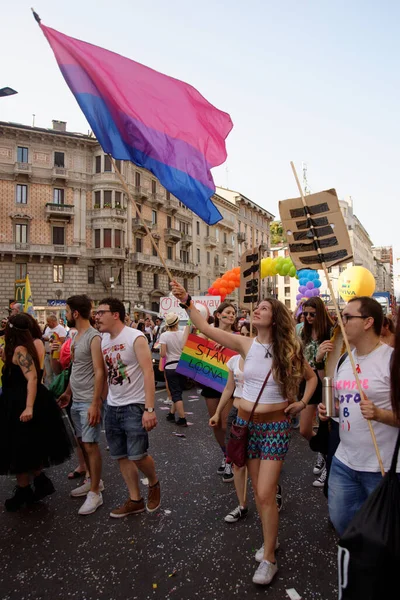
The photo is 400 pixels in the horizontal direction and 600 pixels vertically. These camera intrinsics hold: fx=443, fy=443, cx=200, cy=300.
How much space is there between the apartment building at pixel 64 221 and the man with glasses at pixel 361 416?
37382 millimetres

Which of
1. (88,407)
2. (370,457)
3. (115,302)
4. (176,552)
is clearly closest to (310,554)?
(176,552)

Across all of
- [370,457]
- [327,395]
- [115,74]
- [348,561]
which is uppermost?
[115,74]

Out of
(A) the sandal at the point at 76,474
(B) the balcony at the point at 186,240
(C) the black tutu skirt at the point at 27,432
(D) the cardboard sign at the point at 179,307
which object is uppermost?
(B) the balcony at the point at 186,240

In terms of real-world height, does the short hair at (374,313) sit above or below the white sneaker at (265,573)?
above

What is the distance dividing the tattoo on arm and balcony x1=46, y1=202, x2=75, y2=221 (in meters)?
39.1

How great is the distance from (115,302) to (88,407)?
1.09 m

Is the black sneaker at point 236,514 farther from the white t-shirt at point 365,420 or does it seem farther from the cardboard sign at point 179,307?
the cardboard sign at point 179,307

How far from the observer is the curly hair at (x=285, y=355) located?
3.29 meters

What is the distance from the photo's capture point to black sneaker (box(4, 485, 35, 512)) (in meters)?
4.27

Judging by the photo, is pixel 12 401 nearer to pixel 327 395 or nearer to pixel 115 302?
pixel 115 302

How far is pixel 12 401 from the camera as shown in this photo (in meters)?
4.35

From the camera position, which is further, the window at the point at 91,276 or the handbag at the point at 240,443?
the window at the point at 91,276

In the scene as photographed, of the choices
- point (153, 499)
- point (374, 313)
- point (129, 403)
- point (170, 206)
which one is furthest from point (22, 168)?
point (374, 313)

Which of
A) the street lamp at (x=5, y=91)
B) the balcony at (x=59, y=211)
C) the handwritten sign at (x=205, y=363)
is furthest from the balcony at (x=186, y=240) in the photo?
the handwritten sign at (x=205, y=363)
